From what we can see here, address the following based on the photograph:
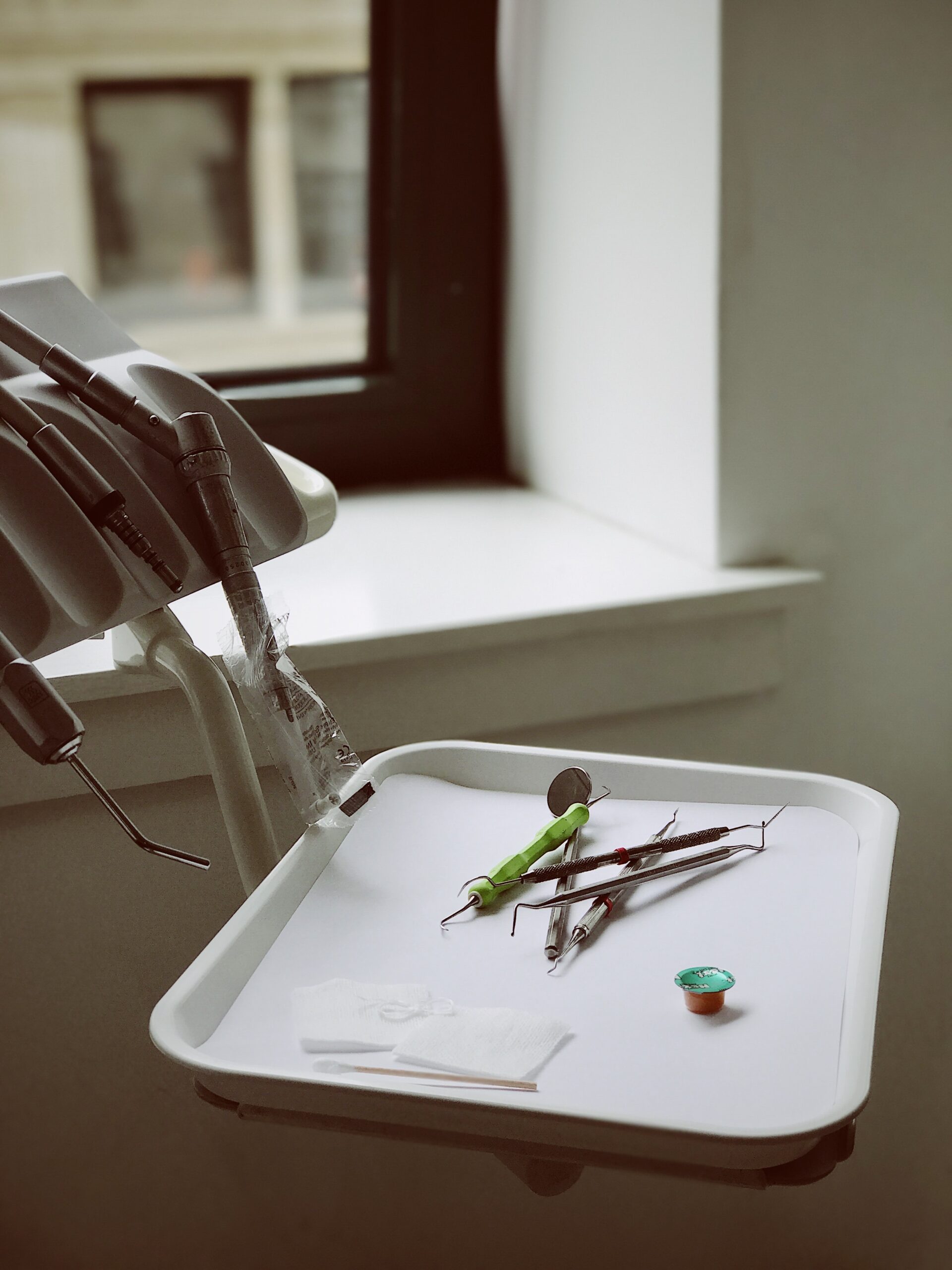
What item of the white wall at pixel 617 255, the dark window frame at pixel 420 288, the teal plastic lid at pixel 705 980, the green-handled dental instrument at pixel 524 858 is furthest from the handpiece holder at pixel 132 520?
the dark window frame at pixel 420 288

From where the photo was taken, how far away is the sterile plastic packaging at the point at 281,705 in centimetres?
64

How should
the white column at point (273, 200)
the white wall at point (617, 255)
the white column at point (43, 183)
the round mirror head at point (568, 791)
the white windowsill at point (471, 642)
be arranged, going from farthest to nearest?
1. the white column at point (273, 200)
2. the white column at point (43, 183)
3. the white wall at point (617, 255)
4. the white windowsill at point (471, 642)
5. the round mirror head at point (568, 791)

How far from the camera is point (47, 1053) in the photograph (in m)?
1.00

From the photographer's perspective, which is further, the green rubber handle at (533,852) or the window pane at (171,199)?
the window pane at (171,199)

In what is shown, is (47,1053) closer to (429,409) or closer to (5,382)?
(5,382)

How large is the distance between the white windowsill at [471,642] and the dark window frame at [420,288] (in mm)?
210

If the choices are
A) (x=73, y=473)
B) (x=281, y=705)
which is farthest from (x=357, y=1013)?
(x=73, y=473)

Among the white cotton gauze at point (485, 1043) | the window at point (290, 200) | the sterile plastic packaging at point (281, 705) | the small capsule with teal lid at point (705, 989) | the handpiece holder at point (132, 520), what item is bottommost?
the white cotton gauze at point (485, 1043)

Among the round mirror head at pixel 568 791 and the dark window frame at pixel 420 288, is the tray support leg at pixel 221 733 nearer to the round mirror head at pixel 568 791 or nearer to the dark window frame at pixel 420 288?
the round mirror head at pixel 568 791

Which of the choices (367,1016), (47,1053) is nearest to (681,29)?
(367,1016)

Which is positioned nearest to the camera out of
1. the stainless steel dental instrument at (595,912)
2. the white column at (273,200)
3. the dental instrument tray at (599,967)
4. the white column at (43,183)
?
the dental instrument tray at (599,967)

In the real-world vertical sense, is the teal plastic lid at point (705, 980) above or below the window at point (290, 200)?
below

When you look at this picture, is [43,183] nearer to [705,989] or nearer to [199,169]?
[199,169]

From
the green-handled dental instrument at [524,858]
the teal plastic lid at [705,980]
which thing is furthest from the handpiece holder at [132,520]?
the teal plastic lid at [705,980]
